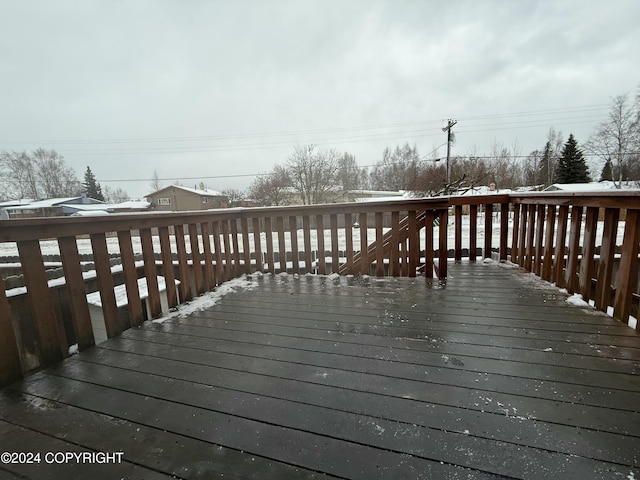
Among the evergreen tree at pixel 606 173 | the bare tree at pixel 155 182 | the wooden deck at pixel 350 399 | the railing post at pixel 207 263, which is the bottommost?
the wooden deck at pixel 350 399

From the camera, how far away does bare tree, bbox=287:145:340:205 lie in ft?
62.8

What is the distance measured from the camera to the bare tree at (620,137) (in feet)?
68.1

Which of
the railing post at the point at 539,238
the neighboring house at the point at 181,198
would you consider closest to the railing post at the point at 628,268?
the railing post at the point at 539,238

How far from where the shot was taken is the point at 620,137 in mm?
21750

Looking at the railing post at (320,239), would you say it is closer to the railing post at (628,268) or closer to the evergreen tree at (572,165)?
the railing post at (628,268)

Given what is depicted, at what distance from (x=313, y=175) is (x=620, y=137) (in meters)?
23.5

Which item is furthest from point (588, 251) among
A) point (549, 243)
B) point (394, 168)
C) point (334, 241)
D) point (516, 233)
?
point (394, 168)

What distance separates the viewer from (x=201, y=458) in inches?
36.5

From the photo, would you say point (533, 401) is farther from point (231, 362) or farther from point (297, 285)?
point (297, 285)

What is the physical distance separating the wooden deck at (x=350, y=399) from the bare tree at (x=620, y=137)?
27.5 meters

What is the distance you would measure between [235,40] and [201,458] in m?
10.6

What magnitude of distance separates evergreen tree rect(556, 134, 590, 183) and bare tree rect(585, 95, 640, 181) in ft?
6.48

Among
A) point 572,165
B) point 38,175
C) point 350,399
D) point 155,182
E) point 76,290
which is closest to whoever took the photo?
point 350,399

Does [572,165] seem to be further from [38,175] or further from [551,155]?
[38,175]
